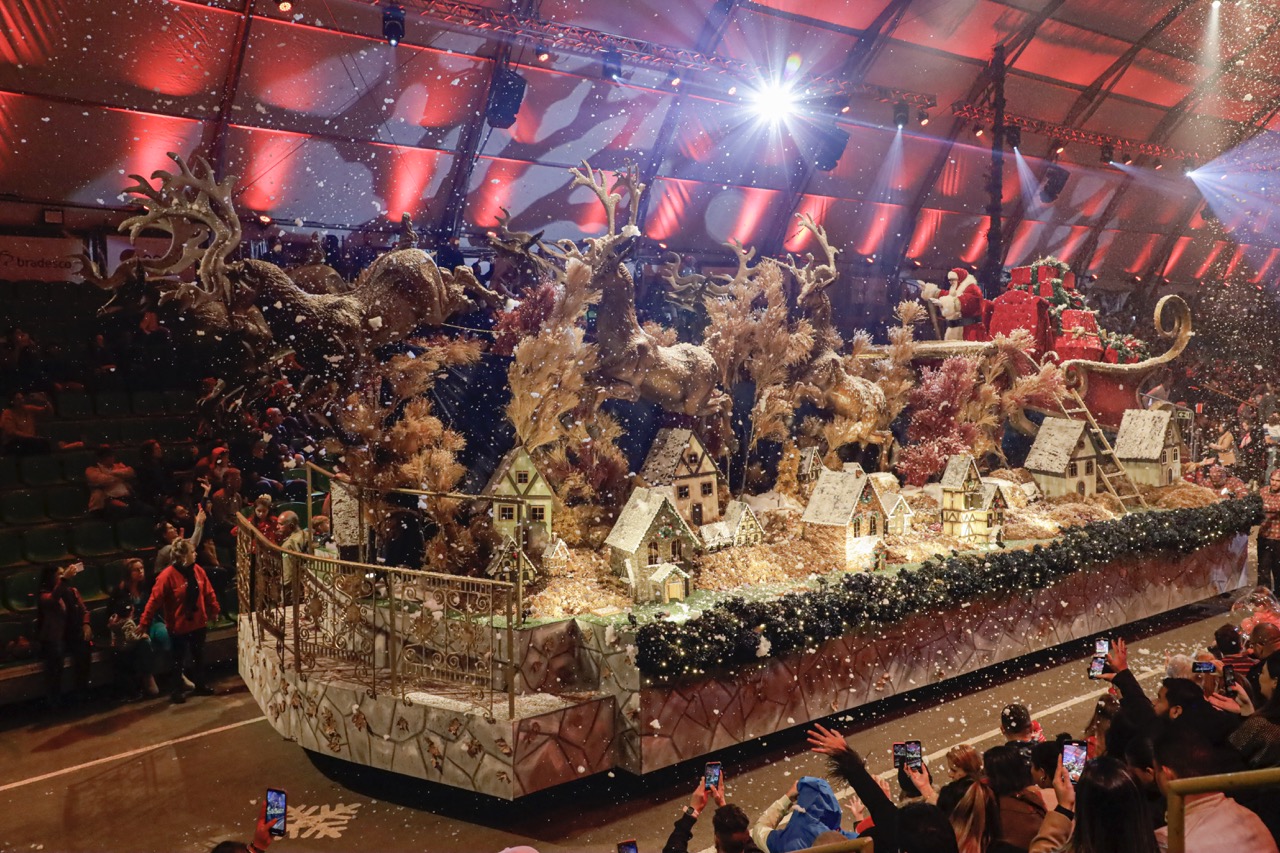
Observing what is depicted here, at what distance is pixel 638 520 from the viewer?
243 inches

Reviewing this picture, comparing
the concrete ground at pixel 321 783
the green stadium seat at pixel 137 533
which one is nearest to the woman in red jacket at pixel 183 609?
the concrete ground at pixel 321 783

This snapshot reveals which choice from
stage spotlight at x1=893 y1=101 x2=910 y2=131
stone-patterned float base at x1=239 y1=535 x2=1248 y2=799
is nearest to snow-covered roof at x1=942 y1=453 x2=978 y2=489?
stone-patterned float base at x1=239 y1=535 x2=1248 y2=799

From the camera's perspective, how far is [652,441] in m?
7.79

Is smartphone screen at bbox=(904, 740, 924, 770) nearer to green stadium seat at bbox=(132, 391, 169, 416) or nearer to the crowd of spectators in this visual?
the crowd of spectators

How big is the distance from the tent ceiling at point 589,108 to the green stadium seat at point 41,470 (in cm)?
245

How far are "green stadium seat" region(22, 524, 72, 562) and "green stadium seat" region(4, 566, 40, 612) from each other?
0.15m

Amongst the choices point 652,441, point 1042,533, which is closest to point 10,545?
point 652,441

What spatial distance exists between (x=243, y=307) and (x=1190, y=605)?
9297mm

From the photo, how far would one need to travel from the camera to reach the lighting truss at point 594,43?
8.34 metres

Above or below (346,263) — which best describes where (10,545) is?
below

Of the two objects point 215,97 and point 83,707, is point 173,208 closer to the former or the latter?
point 215,97

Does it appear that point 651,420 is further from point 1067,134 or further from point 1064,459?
point 1067,134

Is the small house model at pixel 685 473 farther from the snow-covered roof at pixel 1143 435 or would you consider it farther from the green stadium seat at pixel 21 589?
→ the snow-covered roof at pixel 1143 435

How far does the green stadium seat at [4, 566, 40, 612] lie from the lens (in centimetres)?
704
